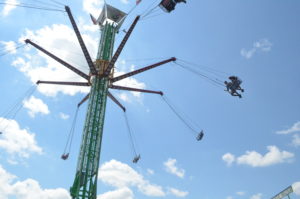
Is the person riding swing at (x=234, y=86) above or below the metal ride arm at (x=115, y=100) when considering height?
below

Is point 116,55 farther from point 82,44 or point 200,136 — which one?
point 200,136

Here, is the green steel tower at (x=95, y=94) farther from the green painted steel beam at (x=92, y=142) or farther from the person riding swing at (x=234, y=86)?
the person riding swing at (x=234, y=86)

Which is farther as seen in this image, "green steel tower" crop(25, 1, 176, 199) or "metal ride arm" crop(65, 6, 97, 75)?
"metal ride arm" crop(65, 6, 97, 75)

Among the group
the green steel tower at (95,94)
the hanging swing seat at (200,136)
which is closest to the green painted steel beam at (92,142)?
the green steel tower at (95,94)

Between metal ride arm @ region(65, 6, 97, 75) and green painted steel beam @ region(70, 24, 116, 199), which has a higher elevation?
metal ride arm @ region(65, 6, 97, 75)

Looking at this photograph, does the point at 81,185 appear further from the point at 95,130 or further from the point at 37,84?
the point at 37,84

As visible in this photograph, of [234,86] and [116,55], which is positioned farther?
[116,55]

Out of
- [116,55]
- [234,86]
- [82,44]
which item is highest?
[82,44]

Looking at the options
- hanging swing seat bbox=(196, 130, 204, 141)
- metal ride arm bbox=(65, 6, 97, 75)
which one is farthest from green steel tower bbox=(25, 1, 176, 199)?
hanging swing seat bbox=(196, 130, 204, 141)

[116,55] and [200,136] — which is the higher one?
[116,55]

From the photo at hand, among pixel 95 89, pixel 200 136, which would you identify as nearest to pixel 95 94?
pixel 95 89

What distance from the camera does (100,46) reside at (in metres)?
44.9

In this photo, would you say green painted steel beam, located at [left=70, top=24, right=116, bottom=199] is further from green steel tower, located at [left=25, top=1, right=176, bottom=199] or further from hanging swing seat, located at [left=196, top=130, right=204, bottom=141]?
hanging swing seat, located at [left=196, top=130, right=204, bottom=141]

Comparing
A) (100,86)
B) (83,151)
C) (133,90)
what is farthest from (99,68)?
(83,151)
